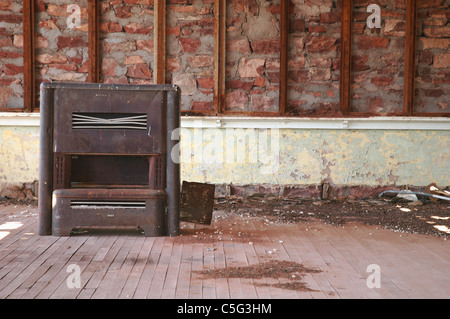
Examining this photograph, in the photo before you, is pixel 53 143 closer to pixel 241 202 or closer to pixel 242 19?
pixel 241 202

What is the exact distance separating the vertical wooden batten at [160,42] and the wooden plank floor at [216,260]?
2453mm

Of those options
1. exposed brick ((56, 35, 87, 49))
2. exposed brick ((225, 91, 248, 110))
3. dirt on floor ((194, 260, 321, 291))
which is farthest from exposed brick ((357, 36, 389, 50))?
dirt on floor ((194, 260, 321, 291))

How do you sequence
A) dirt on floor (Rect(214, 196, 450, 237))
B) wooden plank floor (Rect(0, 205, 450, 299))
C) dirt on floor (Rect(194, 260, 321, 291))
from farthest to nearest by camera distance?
dirt on floor (Rect(214, 196, 450, 237)) < dirt on floor (Rect(194, 260, 321, 291)) < wooden plank floor (Rect(0, 205, 450, 299))

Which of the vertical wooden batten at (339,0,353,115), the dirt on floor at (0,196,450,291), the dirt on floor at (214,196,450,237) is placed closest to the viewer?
the dirt on floor at (0,196,450,291)

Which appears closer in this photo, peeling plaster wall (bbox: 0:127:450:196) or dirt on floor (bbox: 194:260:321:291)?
dirt on floor (bbox: 194:260:321:291)

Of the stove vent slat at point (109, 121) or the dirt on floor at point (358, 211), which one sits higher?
the stove vent slat at point (109, 121)

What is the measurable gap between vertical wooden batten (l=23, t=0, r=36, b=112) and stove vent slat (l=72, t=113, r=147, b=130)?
8.69 ft

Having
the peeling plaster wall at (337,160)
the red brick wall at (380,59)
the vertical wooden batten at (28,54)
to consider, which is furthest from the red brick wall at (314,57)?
the vertical wooden batten at (28,54)

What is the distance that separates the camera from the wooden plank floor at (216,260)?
2549mm

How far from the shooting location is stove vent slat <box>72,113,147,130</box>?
3.92 m

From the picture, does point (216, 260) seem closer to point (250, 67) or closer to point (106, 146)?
point (106, 146)

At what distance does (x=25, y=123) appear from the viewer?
6191mm

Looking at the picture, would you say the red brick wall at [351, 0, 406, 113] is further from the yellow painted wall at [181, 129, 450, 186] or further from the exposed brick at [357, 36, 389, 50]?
the yellow painted wall at [181, 129, 450, 186]

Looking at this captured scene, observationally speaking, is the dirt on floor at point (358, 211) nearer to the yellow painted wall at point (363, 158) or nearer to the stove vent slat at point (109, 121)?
the yellow painted wall at point (363, 158)
